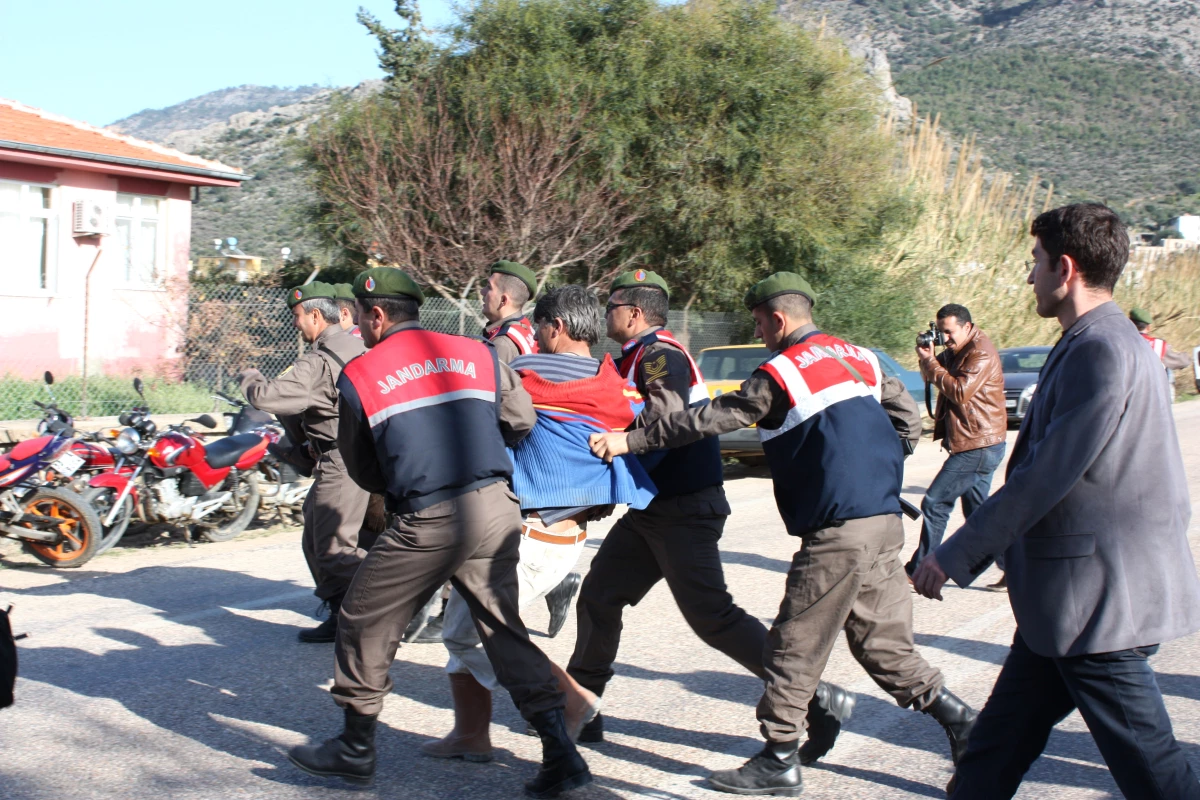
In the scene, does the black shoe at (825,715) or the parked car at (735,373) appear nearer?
the black shoe at (825,715)

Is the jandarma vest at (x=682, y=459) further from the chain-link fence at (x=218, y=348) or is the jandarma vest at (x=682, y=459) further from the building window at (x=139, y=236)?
the building window at (x=139, y=236)

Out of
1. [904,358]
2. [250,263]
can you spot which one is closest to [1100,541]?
[904,358]

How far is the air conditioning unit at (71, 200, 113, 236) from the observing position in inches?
689

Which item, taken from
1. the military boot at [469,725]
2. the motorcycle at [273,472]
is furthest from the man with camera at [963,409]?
the motorcycle at [273,472]

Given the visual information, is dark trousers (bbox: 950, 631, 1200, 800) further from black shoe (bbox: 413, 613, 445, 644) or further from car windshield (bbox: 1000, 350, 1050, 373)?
car windshield (bbox: 1000, 350, 1050, 373)

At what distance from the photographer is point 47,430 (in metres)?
8.46

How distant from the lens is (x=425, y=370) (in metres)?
3.95

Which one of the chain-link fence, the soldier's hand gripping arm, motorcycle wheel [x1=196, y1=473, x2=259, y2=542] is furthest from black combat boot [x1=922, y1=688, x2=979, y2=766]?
the chain-link fence

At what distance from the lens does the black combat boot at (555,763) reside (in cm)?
397

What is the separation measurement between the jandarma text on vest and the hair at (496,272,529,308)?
1.94 meters

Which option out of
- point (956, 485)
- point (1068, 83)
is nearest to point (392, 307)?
point (956, 485)

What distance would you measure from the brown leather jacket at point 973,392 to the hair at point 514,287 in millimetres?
2739

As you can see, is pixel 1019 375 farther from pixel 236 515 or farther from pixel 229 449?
pixel 229 449

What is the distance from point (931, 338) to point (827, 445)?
3.43m
